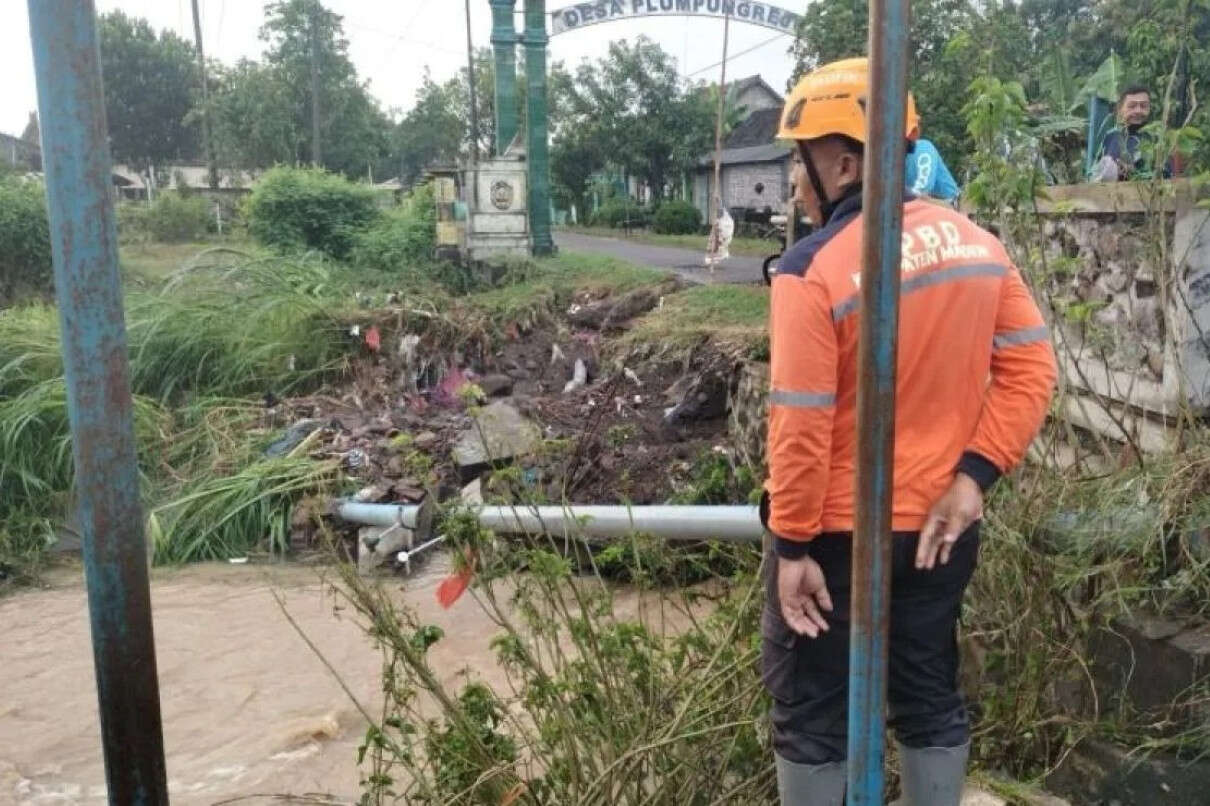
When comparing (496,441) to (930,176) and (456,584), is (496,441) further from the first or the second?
(456,584)

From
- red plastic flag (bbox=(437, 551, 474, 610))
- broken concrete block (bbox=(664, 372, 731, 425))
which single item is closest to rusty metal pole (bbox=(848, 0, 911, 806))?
red plastic flag (bbox=(437, 551, 474, 610))

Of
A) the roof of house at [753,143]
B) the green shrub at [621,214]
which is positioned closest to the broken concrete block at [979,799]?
the roof of house at [753,143]

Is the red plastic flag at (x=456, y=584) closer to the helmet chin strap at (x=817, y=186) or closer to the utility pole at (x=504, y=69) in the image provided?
the helmet chin strap at (x=817, y=186)

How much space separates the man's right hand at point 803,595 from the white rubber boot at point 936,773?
0.36 meters

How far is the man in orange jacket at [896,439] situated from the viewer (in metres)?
1.92

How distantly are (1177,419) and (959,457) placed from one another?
1.49 m

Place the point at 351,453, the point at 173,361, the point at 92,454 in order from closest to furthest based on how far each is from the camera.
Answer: the point at 92,454
the point at 351,453
the point at 173,361

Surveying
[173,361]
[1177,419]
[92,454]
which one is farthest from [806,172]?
[173,361]

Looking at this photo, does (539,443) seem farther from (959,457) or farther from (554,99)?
(554,99)

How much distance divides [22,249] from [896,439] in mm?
17803

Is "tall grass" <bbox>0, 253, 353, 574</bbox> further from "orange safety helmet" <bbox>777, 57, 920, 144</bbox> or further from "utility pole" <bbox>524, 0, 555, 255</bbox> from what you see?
"orange safety helmet" <bbox>777, 57, 920, 144</bbox>

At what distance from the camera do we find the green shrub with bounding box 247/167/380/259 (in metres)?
16.6

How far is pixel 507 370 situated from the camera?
31.3ft

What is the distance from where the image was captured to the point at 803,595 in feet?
6.50
